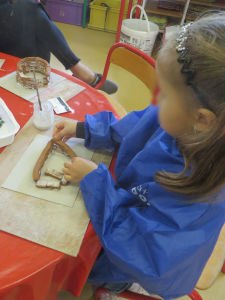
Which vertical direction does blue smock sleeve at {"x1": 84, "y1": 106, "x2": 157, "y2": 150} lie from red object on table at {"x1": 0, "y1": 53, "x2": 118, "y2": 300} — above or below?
above

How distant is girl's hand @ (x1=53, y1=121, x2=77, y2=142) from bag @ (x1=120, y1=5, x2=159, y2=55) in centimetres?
167

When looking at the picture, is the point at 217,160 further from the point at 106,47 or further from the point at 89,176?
the point at 106,47

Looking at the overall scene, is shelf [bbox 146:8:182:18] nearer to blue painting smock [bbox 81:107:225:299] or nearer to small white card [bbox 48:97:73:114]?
small white card [bbox 48:97:73:114]

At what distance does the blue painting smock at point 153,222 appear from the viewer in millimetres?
571

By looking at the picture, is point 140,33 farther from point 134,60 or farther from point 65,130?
point 65,130

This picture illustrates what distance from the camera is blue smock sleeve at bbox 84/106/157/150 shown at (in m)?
0.81

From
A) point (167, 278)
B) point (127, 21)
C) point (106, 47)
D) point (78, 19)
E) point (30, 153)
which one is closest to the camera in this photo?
point (167, 278)

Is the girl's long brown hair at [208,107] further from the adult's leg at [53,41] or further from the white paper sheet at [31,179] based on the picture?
the adult's leg at [53,41]

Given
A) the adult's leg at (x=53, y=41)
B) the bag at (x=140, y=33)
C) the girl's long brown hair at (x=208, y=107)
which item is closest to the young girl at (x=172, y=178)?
the girl's long brown hair at (x=208, y=107)

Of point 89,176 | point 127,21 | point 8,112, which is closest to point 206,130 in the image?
point 89,176

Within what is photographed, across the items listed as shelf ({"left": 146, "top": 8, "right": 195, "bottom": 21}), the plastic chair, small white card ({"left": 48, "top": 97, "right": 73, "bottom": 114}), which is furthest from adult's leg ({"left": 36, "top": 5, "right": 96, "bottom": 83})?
shelf ({"left": 146, "top": 8, "right": 195, "bottom": 21})

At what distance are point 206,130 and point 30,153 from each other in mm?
461

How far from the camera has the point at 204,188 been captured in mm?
542

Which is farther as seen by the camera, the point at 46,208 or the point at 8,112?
the point at 8,112
